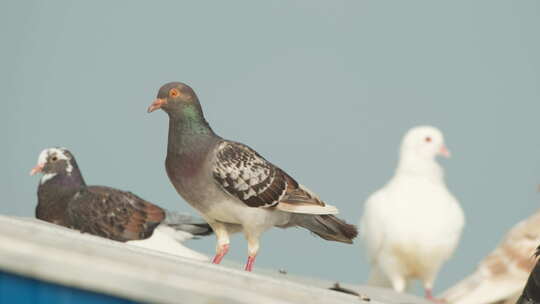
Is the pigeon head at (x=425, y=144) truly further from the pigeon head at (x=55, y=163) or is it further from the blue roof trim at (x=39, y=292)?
the blue roof trim at (x=39, y=292)

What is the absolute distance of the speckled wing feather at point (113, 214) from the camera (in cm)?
641

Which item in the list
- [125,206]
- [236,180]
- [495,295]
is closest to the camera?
[236,180]

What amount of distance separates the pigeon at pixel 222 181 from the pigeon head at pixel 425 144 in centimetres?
289

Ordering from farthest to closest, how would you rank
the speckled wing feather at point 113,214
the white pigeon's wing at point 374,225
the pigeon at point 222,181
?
the white pigeon's wing at point 374,225 < the speckled wing feather at point 113,214 < the pigeon at point 222,181

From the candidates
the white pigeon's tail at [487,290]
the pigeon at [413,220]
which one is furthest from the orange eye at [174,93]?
the white pigeon's tail at [487,290]

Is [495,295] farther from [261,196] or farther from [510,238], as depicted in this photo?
[261,196]

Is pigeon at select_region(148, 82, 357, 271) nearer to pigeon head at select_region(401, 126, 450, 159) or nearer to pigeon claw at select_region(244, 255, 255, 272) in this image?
pigeon claw at select_region(244, 255, 255, 272)

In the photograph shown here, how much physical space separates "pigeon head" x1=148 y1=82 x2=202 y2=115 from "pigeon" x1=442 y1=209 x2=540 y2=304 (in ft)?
11.9

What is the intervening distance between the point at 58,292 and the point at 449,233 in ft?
16.6

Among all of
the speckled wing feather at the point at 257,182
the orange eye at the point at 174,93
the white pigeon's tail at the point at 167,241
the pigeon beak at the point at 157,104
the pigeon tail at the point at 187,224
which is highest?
the orange eye at the point at 174,93

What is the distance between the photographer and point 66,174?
6.90m

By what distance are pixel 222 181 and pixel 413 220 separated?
307 cm

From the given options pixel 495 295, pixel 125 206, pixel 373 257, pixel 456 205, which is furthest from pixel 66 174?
pixel 495 295

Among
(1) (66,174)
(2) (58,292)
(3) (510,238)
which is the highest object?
(3) (510,238)
